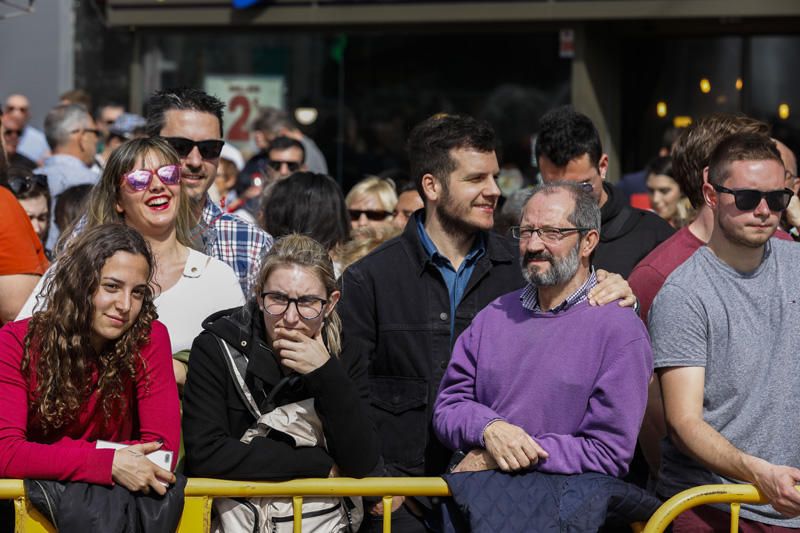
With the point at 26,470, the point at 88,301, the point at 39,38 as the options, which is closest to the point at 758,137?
the point at 88,301

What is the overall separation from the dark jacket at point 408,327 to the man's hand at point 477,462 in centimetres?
51

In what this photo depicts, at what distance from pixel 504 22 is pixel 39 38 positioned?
526 cm

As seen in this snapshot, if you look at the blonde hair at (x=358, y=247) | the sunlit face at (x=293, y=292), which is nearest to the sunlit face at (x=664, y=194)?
the blonde hair at (x=358, y=247)

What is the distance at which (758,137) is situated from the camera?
16.0ft

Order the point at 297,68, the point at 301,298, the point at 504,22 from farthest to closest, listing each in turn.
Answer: the point at 297,68 → the point at 504,22 → the point at 301,298

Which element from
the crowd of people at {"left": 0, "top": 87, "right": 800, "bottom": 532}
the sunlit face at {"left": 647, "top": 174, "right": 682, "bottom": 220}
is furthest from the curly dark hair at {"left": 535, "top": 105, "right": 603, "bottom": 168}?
the sunlit face at {"left": 647, "top": 174, "right": 682, "bottom": 220}

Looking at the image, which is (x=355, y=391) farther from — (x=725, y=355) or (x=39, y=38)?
(x=39, y=38)

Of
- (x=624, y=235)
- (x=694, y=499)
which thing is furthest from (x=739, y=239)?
(x=624, y=235)

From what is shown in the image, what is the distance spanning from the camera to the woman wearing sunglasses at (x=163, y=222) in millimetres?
5031

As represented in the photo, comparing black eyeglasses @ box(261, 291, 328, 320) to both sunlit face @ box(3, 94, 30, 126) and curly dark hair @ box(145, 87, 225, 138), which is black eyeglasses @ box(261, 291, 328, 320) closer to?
curly dark hair @ box(145, 87, 225, 138)

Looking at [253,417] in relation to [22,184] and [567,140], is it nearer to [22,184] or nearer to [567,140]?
[567,140]

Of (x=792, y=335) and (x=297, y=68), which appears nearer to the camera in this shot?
(x=792, y=335)

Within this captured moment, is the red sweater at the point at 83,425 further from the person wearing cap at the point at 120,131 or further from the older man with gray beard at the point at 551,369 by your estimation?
the person wearing cap at the point at 120,131

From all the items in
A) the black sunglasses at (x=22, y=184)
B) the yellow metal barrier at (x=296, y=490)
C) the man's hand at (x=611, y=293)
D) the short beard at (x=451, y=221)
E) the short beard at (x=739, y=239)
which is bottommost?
the yellow metal barrier at (x=296, y=490)
